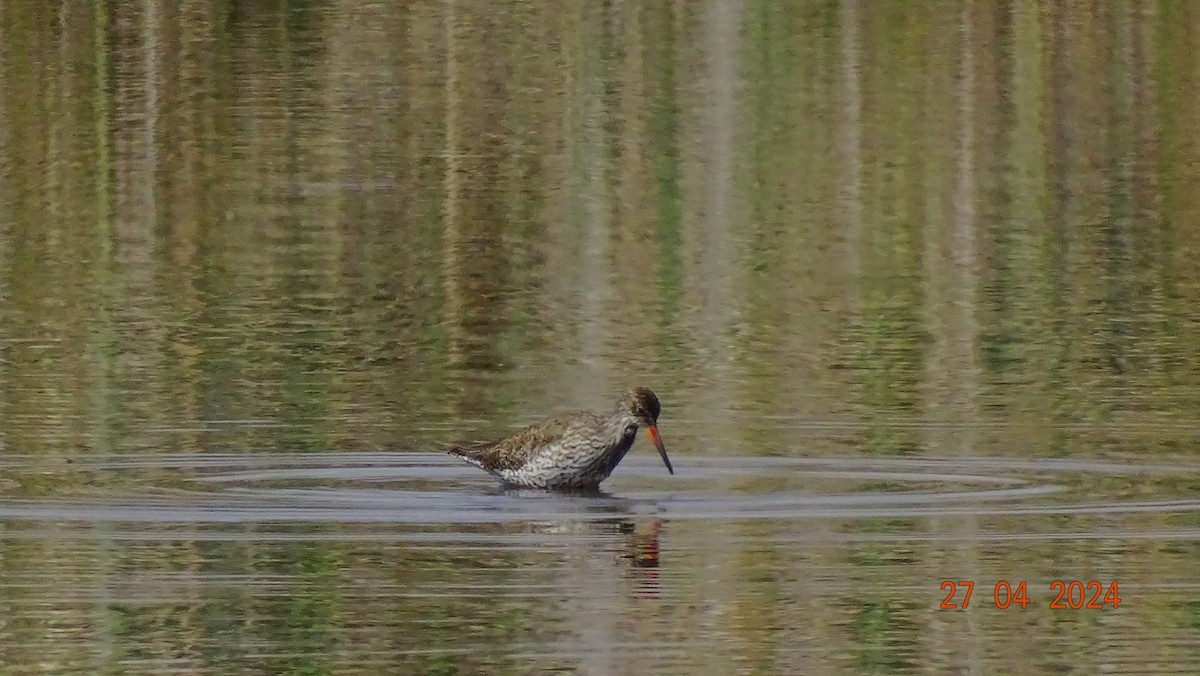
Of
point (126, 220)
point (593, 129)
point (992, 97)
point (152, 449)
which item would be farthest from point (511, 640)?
point (992, 97)

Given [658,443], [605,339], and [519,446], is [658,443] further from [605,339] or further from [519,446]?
[605,339]

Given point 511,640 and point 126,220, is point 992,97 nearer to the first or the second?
point 126,220

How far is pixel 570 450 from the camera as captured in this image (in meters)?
11.5

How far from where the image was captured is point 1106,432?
12.4m

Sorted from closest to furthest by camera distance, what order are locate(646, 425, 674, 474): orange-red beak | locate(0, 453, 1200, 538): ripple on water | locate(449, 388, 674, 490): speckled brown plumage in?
locate(0, 453, 1200, 538): ripple on water, locate(646, 425, 674, 474): orange-red beak, locate(449, 388, 674, 490): speckled brown plumage

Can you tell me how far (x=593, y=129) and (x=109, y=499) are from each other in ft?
47.7
